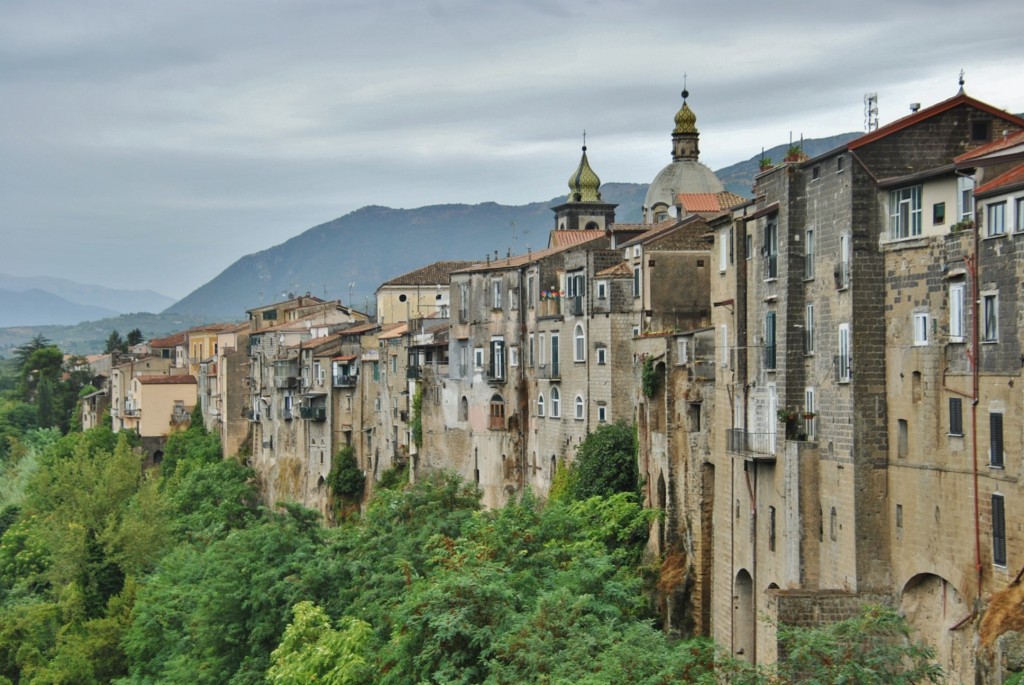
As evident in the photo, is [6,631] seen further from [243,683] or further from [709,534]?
[709,534]

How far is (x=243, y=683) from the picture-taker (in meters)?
57.3

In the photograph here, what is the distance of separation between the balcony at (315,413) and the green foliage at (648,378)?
1896 inches

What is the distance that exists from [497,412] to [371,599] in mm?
24548

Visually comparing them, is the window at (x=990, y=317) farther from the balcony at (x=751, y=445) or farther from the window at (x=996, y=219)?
the balcony at (x=751, y=445)

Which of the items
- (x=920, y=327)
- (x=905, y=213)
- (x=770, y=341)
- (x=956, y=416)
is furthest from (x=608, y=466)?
(x=956, y=416)

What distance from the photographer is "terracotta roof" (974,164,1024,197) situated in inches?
1379

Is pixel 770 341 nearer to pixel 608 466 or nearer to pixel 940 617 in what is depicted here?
pixel 940 617

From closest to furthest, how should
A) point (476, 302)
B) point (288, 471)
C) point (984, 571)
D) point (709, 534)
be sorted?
point (984, 571)
point (709, 534)
point (476, 302)
point (288, 471)

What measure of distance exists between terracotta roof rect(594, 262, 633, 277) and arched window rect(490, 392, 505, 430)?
12.7 meters

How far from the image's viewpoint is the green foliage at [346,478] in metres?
98.2

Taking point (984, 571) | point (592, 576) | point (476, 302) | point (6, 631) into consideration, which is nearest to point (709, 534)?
point (592, 576)

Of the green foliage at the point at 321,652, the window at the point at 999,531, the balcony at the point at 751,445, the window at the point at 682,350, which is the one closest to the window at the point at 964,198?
the window at the point at 999,531

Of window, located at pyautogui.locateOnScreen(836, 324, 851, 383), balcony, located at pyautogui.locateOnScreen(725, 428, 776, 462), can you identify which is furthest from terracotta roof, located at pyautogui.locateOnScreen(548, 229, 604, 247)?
window, located at pyautogui.locateOnScreen(836, 324, 851, 383)

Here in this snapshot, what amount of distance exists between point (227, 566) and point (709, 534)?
20968mm
